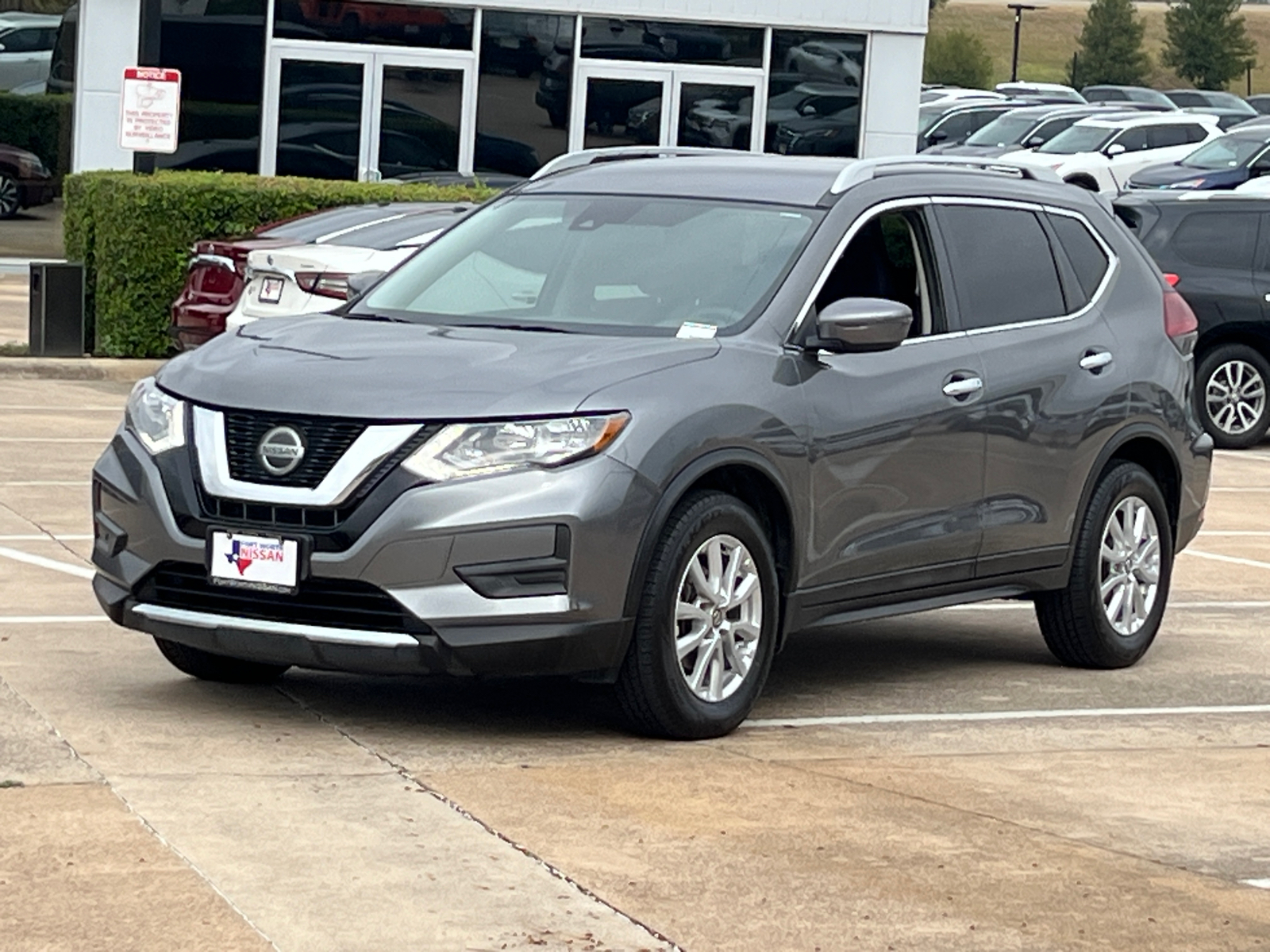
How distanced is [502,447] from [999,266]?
2.57 metres

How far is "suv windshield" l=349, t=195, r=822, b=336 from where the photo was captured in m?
7.96

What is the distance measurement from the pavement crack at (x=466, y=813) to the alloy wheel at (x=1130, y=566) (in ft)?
10.0

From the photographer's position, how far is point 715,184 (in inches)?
332

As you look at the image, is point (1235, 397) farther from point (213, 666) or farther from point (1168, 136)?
point (1168, 136)

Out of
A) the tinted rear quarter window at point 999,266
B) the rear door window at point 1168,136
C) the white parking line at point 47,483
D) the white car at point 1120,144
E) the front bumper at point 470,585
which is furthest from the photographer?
the rear door window at point 1168,136

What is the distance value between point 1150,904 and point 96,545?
3402 millimetres

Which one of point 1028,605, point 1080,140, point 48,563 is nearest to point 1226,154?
point 1080,140

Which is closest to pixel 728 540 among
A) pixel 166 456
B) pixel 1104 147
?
pixel 166 456

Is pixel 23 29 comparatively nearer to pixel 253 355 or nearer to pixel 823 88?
pixel 823 88

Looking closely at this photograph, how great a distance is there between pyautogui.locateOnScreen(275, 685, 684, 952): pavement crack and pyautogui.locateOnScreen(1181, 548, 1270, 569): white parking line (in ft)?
19.6

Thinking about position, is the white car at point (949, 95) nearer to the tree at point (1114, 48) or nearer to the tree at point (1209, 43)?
the tree at point (1209, 43)

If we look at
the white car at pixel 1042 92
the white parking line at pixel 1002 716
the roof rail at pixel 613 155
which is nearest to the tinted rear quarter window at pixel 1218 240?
the roof rail at pixel 613 155

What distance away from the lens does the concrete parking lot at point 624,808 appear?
5543 mm

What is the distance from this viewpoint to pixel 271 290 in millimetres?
15992
